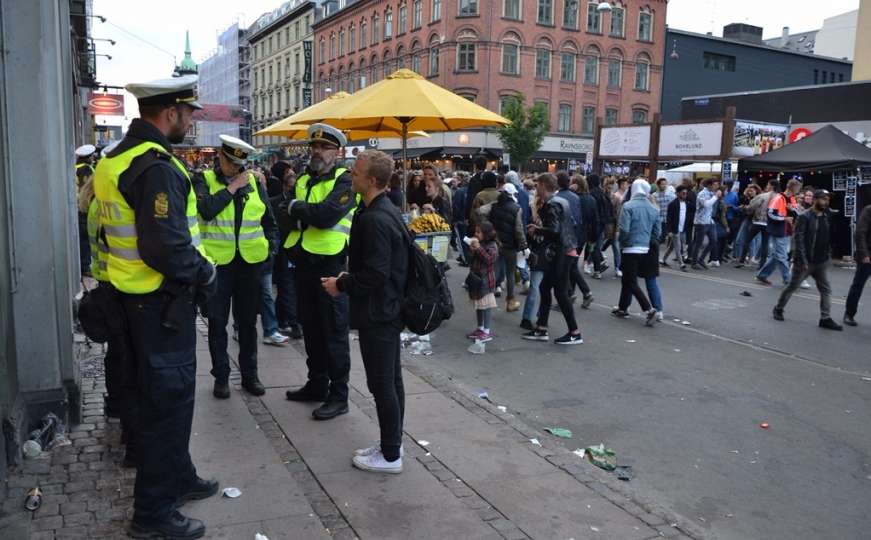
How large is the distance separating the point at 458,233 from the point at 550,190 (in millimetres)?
5630

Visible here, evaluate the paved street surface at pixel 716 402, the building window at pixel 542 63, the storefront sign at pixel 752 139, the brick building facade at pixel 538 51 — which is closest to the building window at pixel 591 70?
the brick building facade at pixel 538 51

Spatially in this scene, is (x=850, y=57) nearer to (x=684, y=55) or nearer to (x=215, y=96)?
(x=684, y=55)

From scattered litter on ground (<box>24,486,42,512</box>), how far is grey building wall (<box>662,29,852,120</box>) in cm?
5128

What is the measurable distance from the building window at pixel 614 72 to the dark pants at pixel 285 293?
147ft

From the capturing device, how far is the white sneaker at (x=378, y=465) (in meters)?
4.28

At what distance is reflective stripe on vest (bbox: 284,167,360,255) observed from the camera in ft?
17.2

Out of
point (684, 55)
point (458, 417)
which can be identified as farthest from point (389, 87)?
point (684, 55)

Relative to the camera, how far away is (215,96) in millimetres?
101875

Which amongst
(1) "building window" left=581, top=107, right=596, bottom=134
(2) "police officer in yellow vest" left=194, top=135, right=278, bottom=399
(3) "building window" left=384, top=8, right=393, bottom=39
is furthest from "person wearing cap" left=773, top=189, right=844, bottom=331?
(3) "building window" left=384, top=8, right=393, bottom=39

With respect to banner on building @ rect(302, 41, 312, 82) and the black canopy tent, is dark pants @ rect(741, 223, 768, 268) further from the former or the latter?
banner on building @ rect(302, 41, 312, 82)

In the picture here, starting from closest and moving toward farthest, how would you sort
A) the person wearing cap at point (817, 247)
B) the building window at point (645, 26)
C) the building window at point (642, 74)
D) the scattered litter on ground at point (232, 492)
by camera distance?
the scattered litter on ground at point (232, 492) < the person wearing cap at point (817, 247) < the building window at point (645, 26) < the building window at point (642, 74)

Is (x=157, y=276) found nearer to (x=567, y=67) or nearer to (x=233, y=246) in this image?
(x=233, y=246)

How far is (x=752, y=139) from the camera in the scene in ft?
67.2

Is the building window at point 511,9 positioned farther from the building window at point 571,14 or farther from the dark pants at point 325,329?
the dark pants at point 325,329
